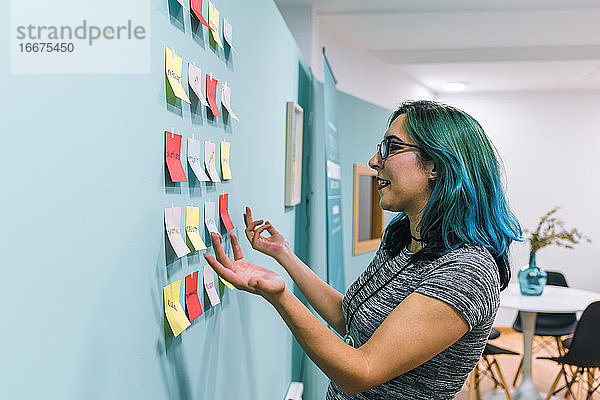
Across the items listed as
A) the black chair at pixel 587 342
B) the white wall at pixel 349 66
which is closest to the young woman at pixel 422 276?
the white wall at pixel 349 66

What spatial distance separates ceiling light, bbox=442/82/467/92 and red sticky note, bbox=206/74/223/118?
539 centimetres

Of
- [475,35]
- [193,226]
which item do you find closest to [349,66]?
[475,35]

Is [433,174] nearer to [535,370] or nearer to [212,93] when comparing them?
[212,93]

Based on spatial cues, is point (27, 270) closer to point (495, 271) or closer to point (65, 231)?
point (65, 231)

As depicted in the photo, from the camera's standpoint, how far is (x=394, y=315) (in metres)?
1.14

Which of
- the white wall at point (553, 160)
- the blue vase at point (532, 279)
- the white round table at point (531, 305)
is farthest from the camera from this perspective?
the white wall at point (553, 160)

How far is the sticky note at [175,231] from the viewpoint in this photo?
1154mm

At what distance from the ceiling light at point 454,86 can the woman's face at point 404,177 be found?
5362mm

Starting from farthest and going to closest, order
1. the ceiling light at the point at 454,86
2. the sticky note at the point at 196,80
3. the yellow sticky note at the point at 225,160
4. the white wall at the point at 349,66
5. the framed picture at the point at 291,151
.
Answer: the ceiling light at the point at 454,86 → the white wall at the point at 349,66 → the framed picture at the point at 291,151 → the yellow sticky note at the point at 225,160 → the sticky note at the point at 196,80

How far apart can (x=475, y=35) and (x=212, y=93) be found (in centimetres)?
359

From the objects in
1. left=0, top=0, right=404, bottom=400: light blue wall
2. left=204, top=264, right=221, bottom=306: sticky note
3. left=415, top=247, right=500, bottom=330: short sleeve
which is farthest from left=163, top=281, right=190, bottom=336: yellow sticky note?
left=415, top=247, right=500, bottom=330: short sleeve

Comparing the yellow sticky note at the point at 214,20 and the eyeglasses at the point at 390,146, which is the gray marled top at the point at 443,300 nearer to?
the eyeglasses at the point at 390,146

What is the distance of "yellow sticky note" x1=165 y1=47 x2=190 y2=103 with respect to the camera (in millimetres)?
1120

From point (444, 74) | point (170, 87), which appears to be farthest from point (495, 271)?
point (444, 74)
